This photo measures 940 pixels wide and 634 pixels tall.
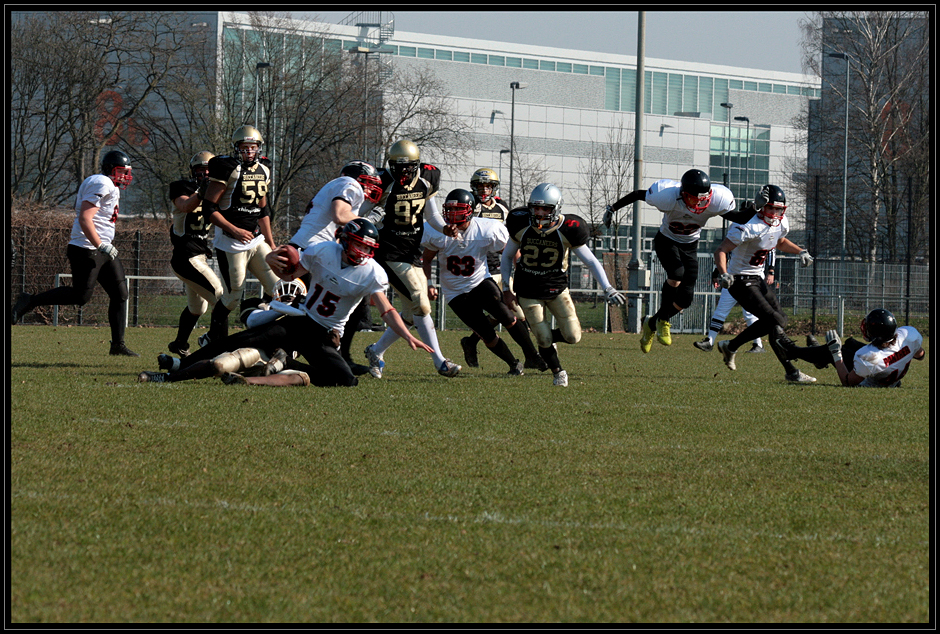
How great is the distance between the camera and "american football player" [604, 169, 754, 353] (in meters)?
11.9

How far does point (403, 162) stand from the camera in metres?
11.0

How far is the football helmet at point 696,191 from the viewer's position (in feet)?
38.5

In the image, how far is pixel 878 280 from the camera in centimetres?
2534

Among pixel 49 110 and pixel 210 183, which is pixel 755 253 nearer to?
pixel 210 183

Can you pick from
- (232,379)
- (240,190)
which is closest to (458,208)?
(240,190)

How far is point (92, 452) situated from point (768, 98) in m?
66.3

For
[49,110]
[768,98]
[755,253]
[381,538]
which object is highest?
[768,98]

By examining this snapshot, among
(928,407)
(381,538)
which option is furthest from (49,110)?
(381,538)

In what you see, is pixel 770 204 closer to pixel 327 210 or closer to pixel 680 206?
pixel 680 206

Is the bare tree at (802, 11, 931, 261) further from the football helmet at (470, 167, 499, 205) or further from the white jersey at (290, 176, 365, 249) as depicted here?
the white jersey at (290, 176, 365, 249)

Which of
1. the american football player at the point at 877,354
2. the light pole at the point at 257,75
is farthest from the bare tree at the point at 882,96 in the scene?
the american football player at the point at 877,354

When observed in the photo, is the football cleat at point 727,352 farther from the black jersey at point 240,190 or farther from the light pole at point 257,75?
the light pole at point 257,75

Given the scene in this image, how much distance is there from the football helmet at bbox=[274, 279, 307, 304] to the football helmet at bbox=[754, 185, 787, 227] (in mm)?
5376

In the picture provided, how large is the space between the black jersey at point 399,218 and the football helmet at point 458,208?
0.87ft
